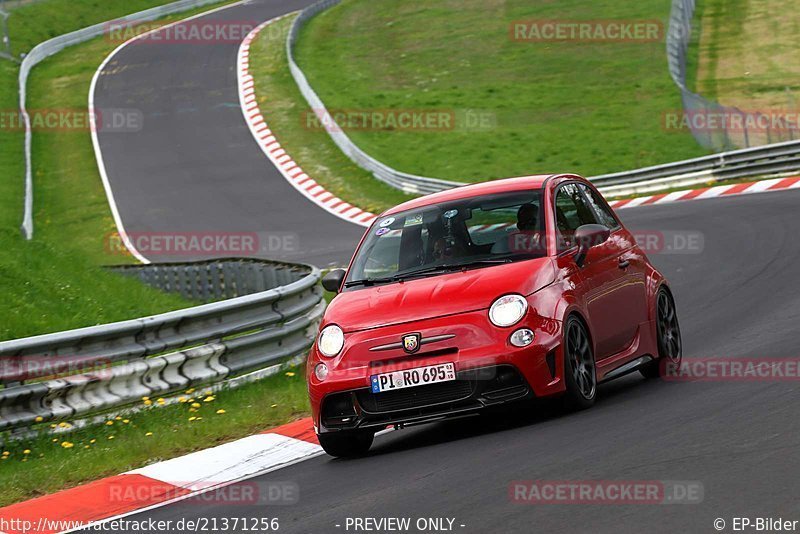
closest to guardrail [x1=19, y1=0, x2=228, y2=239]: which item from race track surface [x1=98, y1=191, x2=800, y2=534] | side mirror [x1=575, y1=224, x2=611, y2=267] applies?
side mirror [x1=575, y1=224, x2=611, y2=267]

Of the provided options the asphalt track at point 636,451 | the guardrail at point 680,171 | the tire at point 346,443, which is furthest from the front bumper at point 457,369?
the guardrail at point 680,171

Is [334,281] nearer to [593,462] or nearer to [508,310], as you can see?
[508,310]

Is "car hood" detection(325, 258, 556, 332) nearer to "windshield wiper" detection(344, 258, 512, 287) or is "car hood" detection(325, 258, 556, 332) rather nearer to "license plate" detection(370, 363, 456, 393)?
"windshield wiper" detection(344, 258, 512, 287)

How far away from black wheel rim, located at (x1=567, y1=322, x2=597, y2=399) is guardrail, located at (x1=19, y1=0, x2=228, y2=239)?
24.2 metres

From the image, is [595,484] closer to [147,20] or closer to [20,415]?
[20,415]

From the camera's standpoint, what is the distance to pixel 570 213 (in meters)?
9.53

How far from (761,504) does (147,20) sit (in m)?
56.2

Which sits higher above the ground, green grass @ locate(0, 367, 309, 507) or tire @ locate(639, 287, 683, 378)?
tire @ locate(639, 287, 683, 378)

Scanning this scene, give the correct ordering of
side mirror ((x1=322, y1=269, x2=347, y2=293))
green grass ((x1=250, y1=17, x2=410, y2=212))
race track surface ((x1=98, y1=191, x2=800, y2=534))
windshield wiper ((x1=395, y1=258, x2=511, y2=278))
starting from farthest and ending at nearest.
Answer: green grass ((x1=250, y1=17, x2=410, y2=212)) < side mirror ((x1=322, y1=269, x2=347, y2=293)) < windshield wiper ((x1=395, y1=258, x2=511, y2=278)) < race track surface ((x1=98, y1=191, x2=800, y2=534))

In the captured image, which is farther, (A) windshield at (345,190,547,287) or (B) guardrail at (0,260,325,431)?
(B) guardrail at (0,260,325,431)

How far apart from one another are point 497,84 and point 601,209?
32.3m

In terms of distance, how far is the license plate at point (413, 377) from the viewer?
8.07 m

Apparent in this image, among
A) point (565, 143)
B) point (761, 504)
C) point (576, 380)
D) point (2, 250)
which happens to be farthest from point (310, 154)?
point (761, 504)

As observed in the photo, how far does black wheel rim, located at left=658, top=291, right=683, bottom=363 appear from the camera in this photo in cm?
1000
